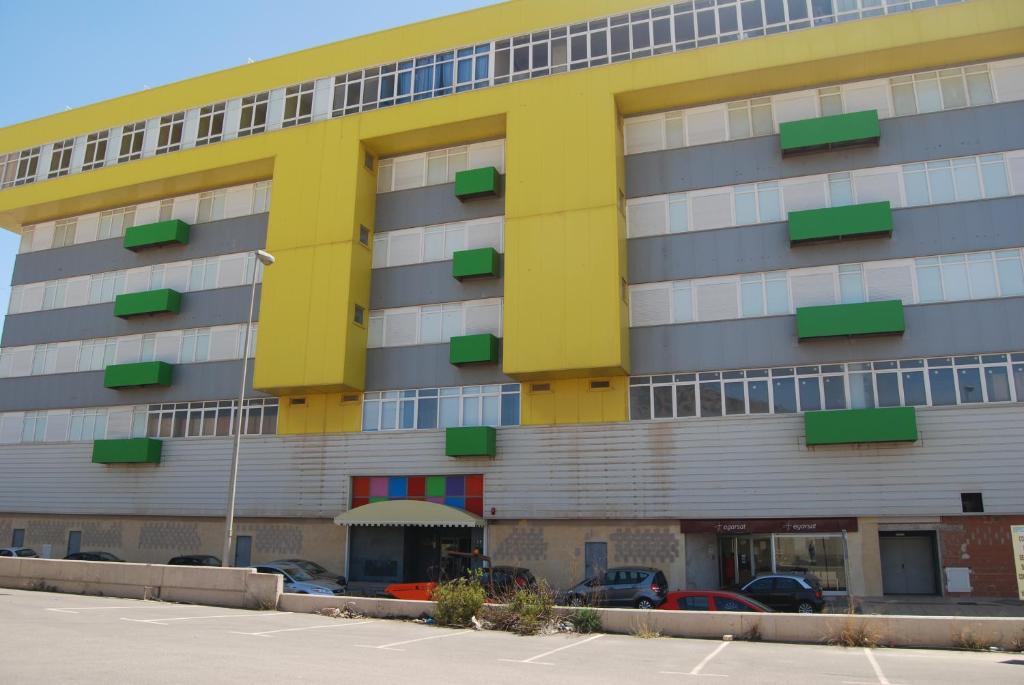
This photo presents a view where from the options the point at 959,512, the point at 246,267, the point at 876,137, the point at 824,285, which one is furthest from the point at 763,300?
the point at 246,267

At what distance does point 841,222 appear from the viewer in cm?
2827

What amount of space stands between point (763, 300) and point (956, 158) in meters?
8.23

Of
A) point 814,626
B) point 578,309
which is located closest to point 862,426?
point 578,309

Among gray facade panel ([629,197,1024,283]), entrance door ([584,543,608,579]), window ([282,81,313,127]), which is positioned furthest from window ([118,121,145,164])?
entrance door ([584,543,608,579])

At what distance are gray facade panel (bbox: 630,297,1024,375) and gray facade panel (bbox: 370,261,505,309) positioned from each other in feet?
21.8

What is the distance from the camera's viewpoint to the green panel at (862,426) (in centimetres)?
2580

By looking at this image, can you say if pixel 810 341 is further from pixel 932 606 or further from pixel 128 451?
pixel 128 451

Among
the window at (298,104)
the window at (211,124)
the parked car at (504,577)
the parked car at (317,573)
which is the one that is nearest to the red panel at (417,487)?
the parked car at (317,573)

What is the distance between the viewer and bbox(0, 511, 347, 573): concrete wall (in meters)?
33.1

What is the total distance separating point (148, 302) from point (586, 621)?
1127 inches

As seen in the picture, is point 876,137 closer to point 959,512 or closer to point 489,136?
point 959,512

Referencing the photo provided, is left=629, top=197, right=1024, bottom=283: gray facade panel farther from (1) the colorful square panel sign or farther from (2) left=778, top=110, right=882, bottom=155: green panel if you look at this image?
(1) the colorful square panel sign

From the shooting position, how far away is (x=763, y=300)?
29.2m

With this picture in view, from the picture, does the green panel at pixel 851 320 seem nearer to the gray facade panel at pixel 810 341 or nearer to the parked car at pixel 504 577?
the gray facade panel at pixel 810 341
